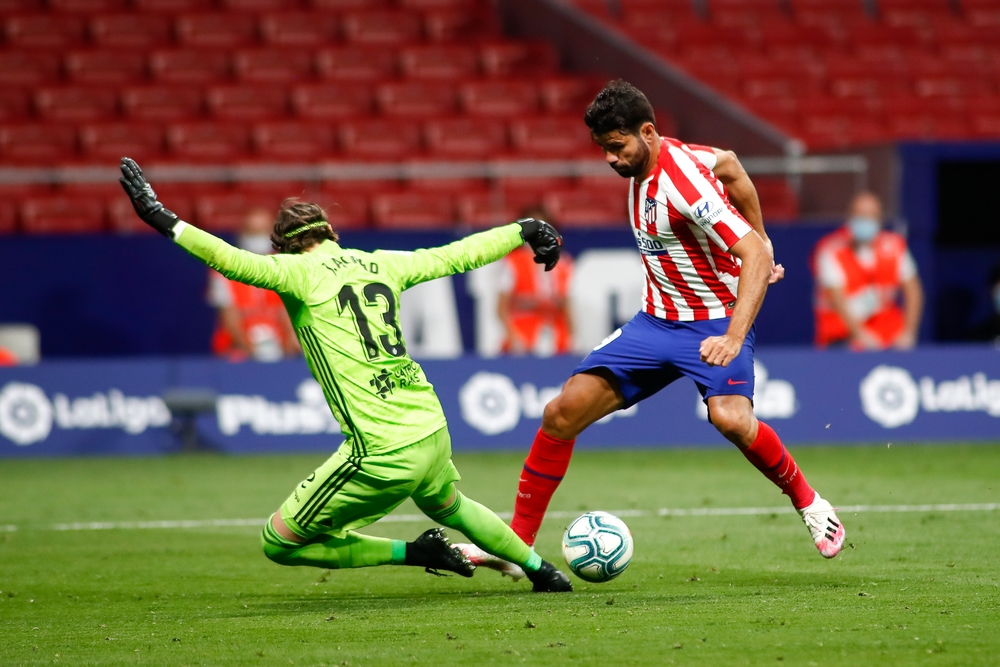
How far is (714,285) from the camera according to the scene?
6207mm

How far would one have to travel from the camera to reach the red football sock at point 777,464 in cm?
595

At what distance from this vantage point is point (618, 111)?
5.89m

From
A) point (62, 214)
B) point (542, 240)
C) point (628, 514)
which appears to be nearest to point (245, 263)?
point (542, 240)

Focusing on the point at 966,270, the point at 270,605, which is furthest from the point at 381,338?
the point at 966,270

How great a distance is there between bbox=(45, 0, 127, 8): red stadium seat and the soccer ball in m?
12.7

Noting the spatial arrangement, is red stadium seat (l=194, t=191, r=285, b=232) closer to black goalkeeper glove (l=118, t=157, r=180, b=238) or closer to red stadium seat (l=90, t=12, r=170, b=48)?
red stadium seat (l=90, t=12, r=170, b=48)

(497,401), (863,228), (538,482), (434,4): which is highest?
(434,4)

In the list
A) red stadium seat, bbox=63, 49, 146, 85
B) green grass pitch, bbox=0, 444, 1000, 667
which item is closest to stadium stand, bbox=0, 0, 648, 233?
red stadium seat, bbox=63, 49, 146, 85

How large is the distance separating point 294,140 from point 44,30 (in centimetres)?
332

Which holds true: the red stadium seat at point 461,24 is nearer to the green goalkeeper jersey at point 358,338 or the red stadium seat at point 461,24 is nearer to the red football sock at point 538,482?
the red football sock at point 538,482

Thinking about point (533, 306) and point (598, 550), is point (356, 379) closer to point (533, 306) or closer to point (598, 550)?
point (598, 550)

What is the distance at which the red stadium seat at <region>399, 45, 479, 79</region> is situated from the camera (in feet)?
55.4

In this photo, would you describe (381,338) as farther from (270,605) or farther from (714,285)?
(714,285)

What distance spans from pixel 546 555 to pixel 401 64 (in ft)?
35.5
